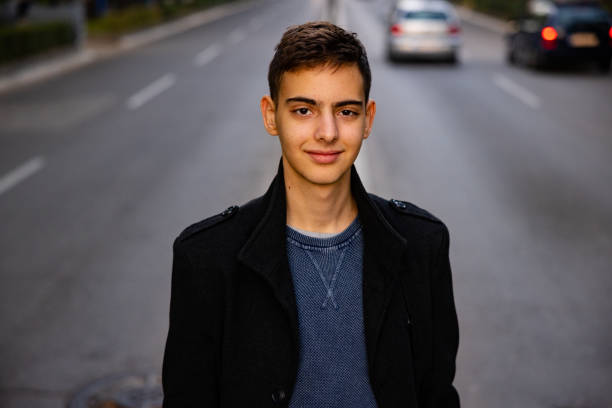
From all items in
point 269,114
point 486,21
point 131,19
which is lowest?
point 486,21

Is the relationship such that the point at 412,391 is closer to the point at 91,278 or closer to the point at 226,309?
the point at 226,309

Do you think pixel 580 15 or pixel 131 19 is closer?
pixel 580 15

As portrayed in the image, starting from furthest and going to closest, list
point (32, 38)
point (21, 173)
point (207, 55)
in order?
point (207, 55) < point (32, 38) < point (21, 173)

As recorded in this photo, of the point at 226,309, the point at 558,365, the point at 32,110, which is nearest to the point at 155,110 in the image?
the point at 32,110

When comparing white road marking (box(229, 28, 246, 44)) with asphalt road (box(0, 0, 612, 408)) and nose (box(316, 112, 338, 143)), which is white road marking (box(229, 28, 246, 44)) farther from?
nose (box(316, 112, 338, 143))

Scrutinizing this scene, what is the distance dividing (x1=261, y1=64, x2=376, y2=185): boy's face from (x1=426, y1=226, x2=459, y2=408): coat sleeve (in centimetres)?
38

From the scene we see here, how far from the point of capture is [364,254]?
2029mm

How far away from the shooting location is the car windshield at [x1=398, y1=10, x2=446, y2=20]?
21281 mm

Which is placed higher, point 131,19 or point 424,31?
point 424,31

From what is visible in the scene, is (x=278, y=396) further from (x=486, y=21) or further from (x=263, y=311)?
(x=486, y=21)

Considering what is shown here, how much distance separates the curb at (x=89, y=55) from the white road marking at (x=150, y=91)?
3.32 metres

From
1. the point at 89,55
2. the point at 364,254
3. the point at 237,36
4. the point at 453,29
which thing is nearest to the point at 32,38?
the point at 89,55

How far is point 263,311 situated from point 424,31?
19926 millimetres

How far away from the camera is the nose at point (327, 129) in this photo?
6.32 feet
